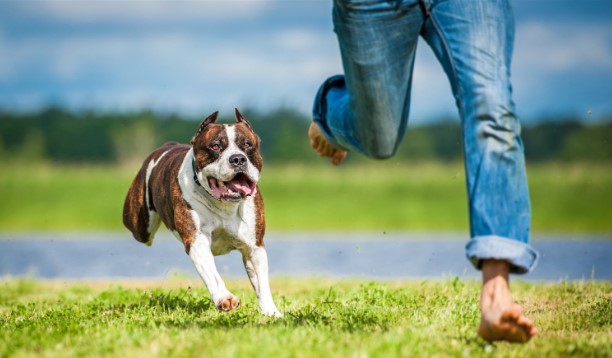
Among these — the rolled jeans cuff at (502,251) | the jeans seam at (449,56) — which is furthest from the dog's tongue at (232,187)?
the rolled jeans cuff at (502,251)

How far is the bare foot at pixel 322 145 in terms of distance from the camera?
476cm

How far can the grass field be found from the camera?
97.0ft

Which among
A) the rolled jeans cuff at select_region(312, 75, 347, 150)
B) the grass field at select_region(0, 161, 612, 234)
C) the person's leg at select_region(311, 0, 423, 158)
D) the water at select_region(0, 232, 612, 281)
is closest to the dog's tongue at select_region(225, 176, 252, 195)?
the rolled jeans cuff at select_region(312, 75, 347, 150)

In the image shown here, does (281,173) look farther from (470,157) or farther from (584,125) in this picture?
(470,157)

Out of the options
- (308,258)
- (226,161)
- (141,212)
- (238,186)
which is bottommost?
(308,258)

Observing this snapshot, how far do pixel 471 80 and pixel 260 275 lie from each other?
7.85 feet

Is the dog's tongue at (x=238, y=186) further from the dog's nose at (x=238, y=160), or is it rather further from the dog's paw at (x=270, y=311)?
the dog's paw at (x=270, y=311)

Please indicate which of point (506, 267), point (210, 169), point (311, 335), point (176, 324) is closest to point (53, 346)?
point (176, 324)

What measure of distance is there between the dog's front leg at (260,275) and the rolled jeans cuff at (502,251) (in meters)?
2.11

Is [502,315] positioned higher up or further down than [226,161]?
further down

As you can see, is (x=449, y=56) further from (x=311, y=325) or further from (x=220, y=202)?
(x=220, y=202)

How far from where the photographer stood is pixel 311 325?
4.30 m

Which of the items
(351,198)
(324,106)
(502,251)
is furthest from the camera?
(351,198)

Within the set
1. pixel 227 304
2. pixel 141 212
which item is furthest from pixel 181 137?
pixel 227 304
